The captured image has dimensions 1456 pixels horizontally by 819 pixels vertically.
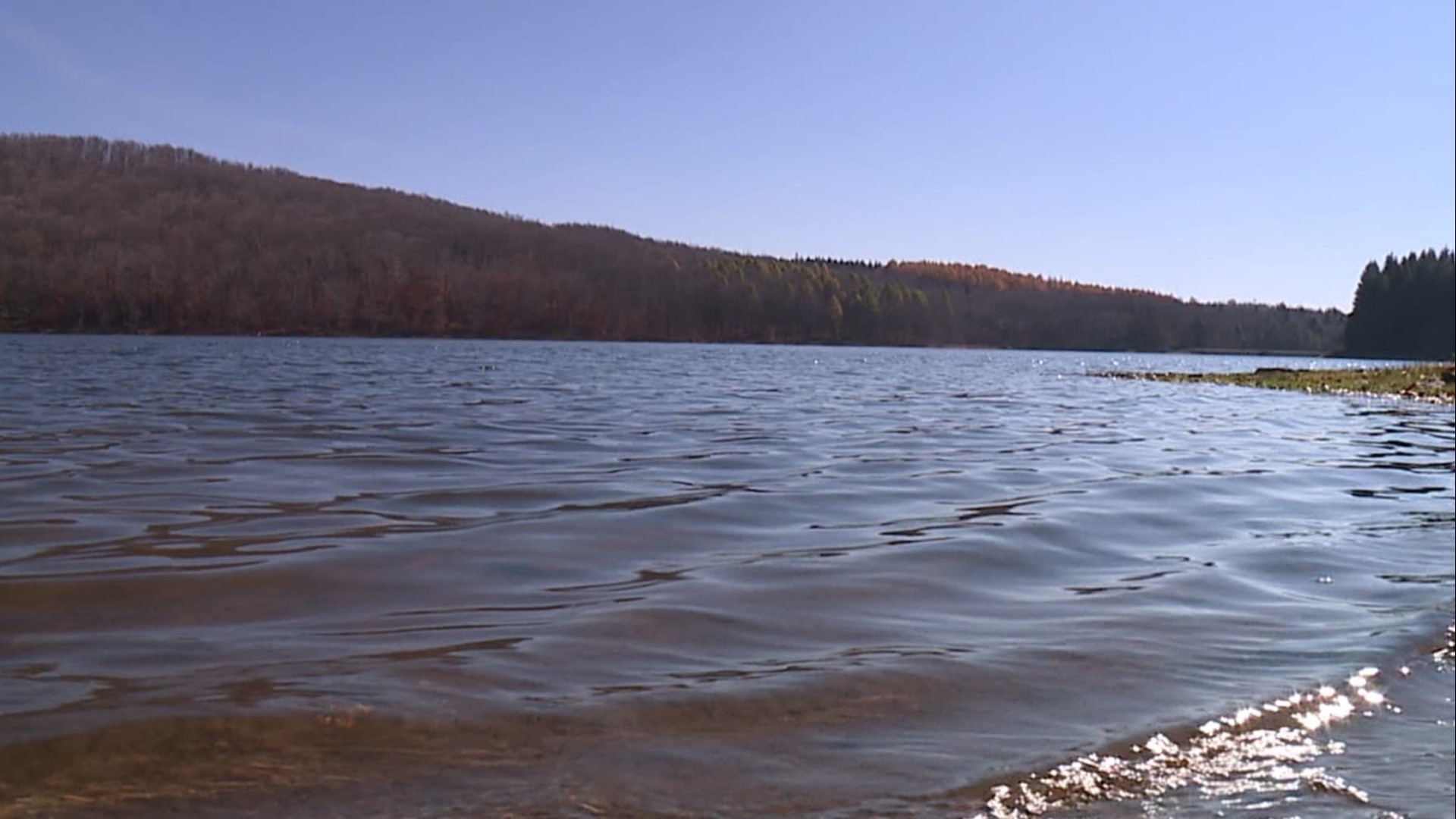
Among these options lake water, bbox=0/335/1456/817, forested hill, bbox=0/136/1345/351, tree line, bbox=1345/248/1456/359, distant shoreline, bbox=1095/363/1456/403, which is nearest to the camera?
lake water, bbox=0/335/1456/817

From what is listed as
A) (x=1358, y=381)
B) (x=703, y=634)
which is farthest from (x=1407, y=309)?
(x=703, y=634)

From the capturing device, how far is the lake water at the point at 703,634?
3.97 m

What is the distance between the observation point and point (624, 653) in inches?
220

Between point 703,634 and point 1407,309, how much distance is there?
10931 centimetres

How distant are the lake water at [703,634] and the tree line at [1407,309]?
9262 centimetres

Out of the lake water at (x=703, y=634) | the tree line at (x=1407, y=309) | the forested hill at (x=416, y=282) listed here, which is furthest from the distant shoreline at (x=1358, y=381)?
the tree line at (x=1407, y=309)

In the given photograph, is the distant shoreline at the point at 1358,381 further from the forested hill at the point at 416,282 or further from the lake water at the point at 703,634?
the forested hill at the point at 416,282

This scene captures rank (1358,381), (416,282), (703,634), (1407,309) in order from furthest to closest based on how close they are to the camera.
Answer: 1. (416,282)
2. (1407,309)
3. (1358,381)
4. (703,634)

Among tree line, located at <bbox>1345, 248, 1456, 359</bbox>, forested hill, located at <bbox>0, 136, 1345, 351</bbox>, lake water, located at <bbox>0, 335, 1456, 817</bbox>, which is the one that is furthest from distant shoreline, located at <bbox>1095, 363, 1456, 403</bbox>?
tree line, located at <bbox>1345, 248, 1456, 359</bbox>

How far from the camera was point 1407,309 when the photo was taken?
96.9 metres

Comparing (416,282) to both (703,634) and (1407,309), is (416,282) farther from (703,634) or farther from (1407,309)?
(703,634)

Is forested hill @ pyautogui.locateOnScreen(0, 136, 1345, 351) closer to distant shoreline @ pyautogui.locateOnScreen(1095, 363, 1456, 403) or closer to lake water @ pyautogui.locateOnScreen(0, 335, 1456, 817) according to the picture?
lake water @ pyautogui.locateOnScreen(0, 335, 1456, 817)

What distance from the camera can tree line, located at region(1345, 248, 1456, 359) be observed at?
91250 millimetres

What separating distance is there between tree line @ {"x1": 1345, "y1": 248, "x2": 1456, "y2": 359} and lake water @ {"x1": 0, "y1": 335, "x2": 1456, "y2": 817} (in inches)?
3647
